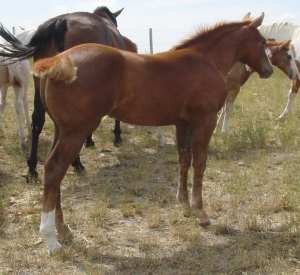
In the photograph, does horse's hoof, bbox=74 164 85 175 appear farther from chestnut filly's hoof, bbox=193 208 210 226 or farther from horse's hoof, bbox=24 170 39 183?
chestnut filly's hoof, bbox=193 208 210 226

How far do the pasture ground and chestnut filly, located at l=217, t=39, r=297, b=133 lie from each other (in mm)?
544

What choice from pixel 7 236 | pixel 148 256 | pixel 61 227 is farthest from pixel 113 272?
pixel 7 236

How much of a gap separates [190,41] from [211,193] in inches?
70.0

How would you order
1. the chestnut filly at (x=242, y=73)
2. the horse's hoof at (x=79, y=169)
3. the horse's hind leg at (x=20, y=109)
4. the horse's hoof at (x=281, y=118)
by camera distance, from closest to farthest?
the horse's hoof at (x=79, y=169) < the horse's hind leg at (x=20, y=109) < the chestnut filly at (x=242, y=73) < the horse's hoof at (x=281, y=118)

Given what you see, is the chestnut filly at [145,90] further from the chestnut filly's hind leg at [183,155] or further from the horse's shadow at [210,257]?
the horse's shadow at [210,257]

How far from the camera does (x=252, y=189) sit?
5.73 metres

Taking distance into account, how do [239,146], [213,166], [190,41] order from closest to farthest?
[190,41]
[213,166]
[239,146]

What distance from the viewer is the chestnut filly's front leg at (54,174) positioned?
→ 152 inches

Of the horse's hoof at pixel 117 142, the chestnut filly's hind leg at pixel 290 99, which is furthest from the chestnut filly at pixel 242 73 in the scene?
the horse's hoof at pixel 117 142

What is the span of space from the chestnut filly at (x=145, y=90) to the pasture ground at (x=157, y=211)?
281 mm

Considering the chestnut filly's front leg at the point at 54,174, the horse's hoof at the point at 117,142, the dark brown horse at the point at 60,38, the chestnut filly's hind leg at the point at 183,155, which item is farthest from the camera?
the horse's hoof at the point at 117,142

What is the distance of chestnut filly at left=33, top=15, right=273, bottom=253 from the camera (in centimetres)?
381

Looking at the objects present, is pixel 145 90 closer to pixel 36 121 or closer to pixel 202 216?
pixel 202 216

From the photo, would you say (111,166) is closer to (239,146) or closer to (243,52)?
(239,146)
